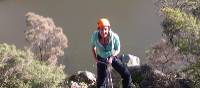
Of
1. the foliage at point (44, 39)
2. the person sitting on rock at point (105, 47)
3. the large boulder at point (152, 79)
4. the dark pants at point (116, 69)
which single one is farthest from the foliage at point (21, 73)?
the foliage at point (44, 39)

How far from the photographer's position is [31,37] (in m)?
15.8

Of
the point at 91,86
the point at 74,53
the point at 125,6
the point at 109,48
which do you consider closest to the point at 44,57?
the point at 74,53

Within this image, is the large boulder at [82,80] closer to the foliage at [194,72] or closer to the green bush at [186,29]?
the foliage at [194,72]

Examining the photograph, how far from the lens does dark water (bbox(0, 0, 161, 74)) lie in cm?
1822

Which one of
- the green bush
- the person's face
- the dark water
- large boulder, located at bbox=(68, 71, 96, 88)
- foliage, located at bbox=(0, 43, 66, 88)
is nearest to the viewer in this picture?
the person's face

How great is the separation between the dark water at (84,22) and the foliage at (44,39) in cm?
136

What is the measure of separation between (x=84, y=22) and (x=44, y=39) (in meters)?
5.15

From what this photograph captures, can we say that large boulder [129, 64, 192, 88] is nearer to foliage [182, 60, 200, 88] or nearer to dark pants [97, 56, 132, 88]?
foliage [182, 60, 200, 88]

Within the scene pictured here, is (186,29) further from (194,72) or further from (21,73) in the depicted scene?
(21,73)

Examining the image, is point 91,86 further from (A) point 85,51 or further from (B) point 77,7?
(B) point 77,7

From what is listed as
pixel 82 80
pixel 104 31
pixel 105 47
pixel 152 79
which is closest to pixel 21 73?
pixel 82 80

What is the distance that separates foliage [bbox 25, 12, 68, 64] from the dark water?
4.47 feet

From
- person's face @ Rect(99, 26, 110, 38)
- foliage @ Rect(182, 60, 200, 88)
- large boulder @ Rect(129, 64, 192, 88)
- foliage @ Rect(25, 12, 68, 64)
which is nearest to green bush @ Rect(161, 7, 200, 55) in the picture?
foliage @ Rect(182, 60, 200, 88)

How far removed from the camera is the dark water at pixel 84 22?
1822 centimetres
